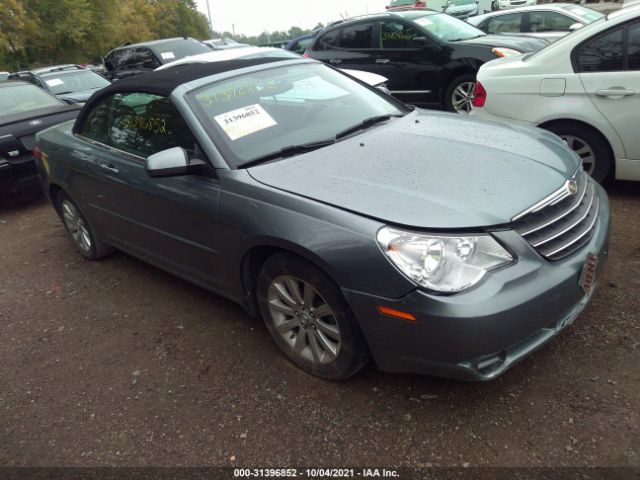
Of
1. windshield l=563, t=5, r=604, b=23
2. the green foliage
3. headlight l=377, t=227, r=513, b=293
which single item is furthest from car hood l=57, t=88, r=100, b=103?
the green foliage

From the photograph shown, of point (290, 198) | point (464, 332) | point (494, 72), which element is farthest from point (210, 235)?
point (494, 72)

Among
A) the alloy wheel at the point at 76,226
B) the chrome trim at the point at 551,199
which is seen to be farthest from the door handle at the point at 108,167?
the chrome trim at the point at 551,199

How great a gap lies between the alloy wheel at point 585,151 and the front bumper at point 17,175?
5827 mm

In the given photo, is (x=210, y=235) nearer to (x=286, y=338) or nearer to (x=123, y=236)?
(x=286, y=338)

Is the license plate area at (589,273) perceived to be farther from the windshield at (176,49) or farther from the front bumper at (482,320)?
the windshield at (176,49)

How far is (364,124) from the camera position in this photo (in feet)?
11.0

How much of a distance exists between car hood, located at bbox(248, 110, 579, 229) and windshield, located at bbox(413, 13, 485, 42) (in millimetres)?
4853

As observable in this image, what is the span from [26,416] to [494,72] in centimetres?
446

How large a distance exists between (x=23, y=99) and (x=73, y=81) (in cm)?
364

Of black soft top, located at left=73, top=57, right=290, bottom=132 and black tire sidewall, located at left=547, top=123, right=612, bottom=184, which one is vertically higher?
black soft top, located at left=73, top=57, right=290, bottom=132

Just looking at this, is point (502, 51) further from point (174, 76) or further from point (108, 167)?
point (108, 167)

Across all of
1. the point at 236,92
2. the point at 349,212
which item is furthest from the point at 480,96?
the point at 349,212

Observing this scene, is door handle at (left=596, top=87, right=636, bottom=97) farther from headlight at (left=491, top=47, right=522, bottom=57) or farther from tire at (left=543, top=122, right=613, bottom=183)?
headlight at (left=491, top=47, right=522, bottom=57)

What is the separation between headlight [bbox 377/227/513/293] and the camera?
2168 mm
